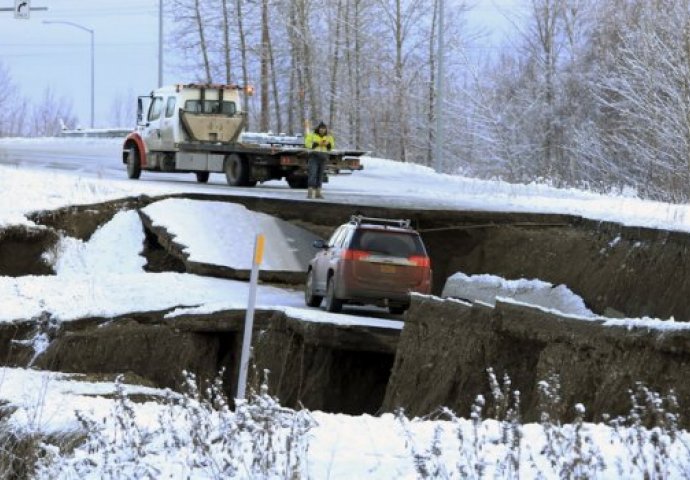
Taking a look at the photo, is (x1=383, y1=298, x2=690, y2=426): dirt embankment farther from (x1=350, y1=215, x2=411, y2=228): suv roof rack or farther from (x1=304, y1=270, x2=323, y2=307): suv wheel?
(x1=304, y1=270, x2=323, y2=307): suv wheel

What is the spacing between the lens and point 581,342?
48.2ft

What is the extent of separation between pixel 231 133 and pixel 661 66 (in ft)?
51.2

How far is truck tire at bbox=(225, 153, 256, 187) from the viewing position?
33.2 meters

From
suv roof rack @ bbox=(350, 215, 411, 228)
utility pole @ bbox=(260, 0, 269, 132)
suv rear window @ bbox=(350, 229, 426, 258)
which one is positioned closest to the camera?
suv rear window @ bbox=(350, 229, 426, 258)

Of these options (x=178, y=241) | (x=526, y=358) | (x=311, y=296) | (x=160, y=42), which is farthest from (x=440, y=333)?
(x=160, y=42)

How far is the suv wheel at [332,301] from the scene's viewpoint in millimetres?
20031

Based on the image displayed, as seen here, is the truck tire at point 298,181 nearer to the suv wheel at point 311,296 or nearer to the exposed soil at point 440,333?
the exposed soil at point 440,333

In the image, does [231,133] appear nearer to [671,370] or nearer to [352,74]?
[671,370]

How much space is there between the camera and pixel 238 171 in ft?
109

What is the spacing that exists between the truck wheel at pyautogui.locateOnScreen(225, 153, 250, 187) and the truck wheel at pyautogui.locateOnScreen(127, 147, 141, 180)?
3.10 m

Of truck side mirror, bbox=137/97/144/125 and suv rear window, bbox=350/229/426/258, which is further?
truck side mirror, bbox=137/97/144/125

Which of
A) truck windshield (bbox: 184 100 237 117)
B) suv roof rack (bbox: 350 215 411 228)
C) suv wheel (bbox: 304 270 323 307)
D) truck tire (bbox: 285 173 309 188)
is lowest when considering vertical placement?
suv wheel (bbox: 304 270 323 307)

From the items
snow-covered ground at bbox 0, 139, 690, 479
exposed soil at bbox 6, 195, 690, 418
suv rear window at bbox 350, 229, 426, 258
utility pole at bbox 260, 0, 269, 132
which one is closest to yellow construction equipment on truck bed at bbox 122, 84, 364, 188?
snow-covered ground at bbox 0, 139, 690, 479

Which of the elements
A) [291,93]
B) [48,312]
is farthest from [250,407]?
[291,93]
